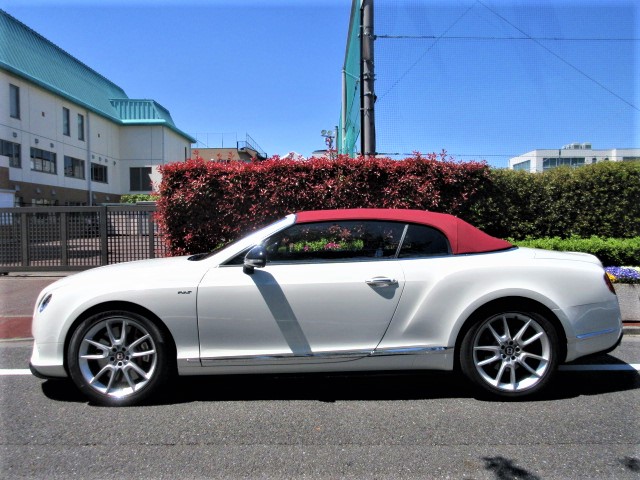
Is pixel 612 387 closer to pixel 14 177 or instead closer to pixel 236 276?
pixel 236 276

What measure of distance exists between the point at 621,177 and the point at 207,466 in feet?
30.3

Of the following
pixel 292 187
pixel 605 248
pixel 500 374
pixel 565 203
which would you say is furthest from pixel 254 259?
pixel 565 203

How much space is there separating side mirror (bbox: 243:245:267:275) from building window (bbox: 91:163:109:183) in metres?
37.6

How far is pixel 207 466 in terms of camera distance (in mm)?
3018

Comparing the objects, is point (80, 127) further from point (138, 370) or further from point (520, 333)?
point (520, 333)

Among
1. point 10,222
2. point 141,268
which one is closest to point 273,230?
point 141,268

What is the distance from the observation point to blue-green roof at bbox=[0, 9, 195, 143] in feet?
90.8

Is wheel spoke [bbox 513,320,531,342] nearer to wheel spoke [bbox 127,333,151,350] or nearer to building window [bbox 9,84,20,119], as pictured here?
wheel spoke [bbox 127,333,151,350]

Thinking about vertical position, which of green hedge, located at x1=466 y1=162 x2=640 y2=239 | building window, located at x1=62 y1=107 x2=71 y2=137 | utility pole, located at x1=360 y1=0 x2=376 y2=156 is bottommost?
green hedge, located at x1=466 y1=162 x2=640 y2=239

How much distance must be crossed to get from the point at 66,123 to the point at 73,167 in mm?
3094

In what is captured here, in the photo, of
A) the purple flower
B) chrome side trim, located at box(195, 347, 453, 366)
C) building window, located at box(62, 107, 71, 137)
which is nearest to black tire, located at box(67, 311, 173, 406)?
chrome side trim, located at box(195, 347, 453, 366)

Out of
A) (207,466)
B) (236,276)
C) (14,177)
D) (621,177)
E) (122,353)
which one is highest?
(14,177)

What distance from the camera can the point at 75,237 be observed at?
1084cm

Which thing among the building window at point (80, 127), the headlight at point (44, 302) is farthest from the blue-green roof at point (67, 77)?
the headlight at point (44, 302)
